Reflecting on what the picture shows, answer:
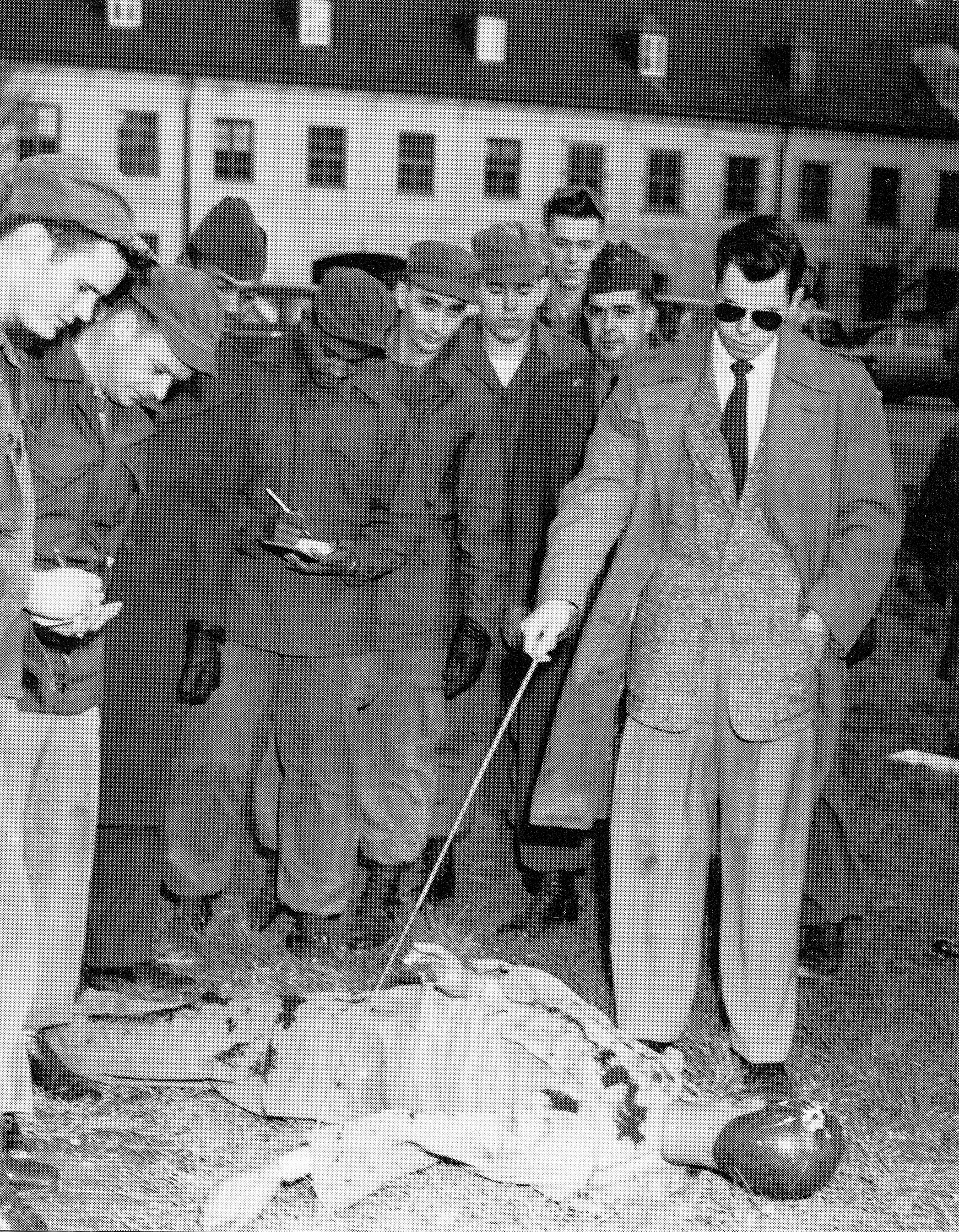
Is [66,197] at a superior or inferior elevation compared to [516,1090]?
superior

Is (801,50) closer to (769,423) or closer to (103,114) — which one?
(103,114)

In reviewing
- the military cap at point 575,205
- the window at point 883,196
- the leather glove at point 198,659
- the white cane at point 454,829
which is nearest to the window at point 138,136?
the window at point 883,196

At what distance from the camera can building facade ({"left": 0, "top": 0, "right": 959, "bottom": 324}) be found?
3550 centimetres

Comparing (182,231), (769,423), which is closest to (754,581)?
(769,423)

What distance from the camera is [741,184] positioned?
38156 mm

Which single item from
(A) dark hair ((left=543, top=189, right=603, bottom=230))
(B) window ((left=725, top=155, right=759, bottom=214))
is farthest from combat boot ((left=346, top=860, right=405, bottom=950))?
(B) window ((left=725, top=155, right=759, bottom=214))

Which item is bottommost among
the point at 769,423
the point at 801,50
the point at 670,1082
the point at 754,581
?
the point at 670,1082

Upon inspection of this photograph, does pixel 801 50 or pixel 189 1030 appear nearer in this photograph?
pixel 189 1030

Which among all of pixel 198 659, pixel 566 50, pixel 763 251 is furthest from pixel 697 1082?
pixel 566 50

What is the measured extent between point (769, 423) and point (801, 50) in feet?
127

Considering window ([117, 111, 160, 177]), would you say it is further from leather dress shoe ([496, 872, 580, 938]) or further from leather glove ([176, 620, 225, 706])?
leather glove ([176, 620, 225, 706])

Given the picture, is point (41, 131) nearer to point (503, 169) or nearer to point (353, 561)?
point (503, 169)

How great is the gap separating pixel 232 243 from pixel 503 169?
3298 centimetres

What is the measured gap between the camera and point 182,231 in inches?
1410
